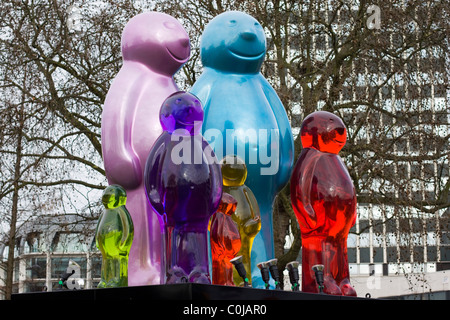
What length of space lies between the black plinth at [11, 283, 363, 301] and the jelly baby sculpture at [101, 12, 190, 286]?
1118 mm

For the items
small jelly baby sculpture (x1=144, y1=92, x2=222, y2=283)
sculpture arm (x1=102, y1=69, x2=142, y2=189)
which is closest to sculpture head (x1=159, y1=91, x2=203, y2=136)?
small jelly baby sculpture (x1=144, y1=92, x2=222, y2=283)

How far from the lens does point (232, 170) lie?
11.9ft

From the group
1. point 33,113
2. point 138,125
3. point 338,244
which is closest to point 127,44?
point 138,125

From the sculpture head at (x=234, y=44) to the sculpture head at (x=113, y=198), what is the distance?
3.92ft

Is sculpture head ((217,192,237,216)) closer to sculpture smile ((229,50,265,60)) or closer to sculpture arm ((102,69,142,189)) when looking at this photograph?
sculpture arm ((102,69,142,189))

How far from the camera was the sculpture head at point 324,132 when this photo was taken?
3666mm

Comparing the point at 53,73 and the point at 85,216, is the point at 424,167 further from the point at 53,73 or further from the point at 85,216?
the point at 53,73

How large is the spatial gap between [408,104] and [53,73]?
4782mm

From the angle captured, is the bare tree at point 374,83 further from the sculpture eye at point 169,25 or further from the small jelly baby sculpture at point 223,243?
the small jelly baby sculpture at point 223,243

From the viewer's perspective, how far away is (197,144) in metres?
3.16

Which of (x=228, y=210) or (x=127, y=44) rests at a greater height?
(x=127, y=44)

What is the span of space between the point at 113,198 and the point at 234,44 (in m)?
1.30
